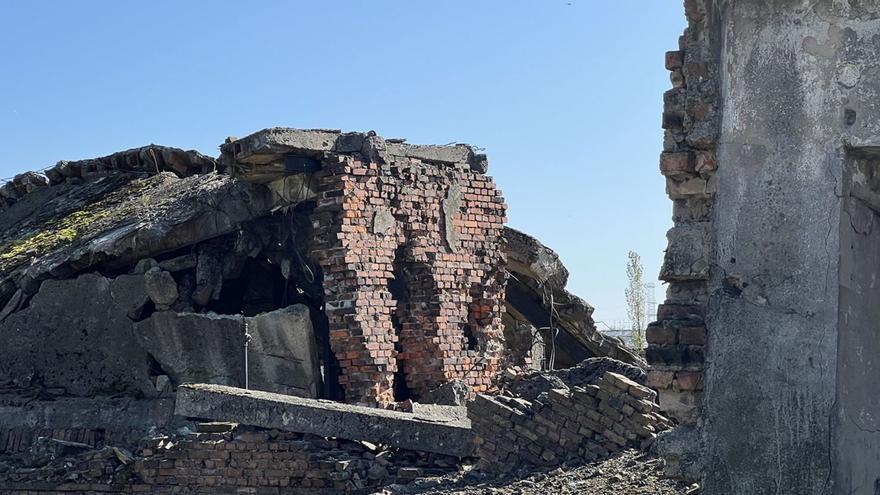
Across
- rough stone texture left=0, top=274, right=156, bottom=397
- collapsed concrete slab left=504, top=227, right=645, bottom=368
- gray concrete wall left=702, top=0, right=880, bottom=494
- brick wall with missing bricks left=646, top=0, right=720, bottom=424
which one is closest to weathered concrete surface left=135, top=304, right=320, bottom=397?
rough stone texture left=0, top=274, right=156, bottom=397

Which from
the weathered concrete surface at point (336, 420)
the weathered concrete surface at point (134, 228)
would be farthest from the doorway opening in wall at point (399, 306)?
the weathered concrete surface at point (336, 420)

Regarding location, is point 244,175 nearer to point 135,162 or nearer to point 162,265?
point 162,265

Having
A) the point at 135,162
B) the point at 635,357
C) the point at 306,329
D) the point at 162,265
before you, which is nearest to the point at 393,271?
the point at 306,329

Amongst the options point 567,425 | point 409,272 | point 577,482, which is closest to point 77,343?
point 409,272

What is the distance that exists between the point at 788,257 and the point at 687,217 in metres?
0.79

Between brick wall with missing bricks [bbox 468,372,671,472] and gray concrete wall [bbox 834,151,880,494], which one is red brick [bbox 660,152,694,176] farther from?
brick wall with missing bricks [bbox 468,372,671,472]

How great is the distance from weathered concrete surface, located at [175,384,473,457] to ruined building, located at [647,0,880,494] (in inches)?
177

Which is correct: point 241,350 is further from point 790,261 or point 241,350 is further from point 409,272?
point 790,261

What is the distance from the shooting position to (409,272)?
1332cm

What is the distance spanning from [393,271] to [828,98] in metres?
7.80

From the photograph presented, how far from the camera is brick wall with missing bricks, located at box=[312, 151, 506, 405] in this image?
40.9 ft

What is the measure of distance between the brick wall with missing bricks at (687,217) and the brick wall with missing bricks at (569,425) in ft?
10.6

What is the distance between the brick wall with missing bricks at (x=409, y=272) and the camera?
40.9 feet

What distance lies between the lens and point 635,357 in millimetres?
15336
